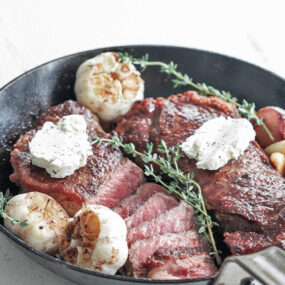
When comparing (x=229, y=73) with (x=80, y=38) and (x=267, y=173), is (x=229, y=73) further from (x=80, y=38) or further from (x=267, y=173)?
(x=80, y=38)

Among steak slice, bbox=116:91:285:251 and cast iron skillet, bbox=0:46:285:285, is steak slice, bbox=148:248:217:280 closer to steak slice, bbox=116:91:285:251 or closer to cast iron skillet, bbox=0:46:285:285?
steak slice, bbox=116:91:285:251

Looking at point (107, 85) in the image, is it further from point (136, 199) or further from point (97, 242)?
point (97, 242)

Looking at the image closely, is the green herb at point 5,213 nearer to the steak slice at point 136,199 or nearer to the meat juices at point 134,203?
the meat juices at point 134,203

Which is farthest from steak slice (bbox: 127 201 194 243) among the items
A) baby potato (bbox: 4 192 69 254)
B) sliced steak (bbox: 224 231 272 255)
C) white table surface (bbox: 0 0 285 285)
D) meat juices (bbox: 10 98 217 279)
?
white table surface (bbox: 0 0 285 285)

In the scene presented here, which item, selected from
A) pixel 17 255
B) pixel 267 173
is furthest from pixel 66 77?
pixel 267 173

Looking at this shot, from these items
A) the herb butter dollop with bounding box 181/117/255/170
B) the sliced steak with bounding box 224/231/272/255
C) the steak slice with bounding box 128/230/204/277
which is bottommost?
the steak slice with bounding box 128/230/204/277
